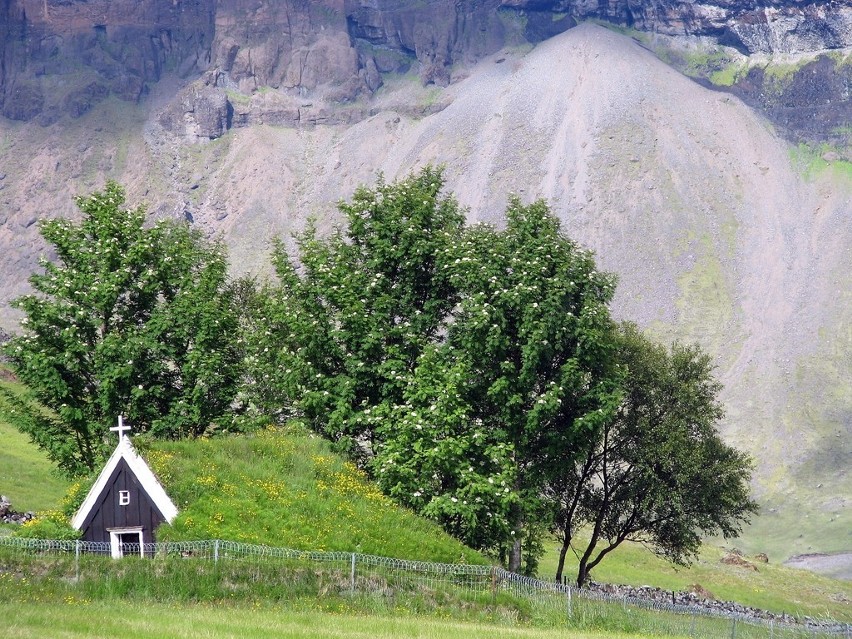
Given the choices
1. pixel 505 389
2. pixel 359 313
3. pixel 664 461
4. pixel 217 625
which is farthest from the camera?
pixel 664 461

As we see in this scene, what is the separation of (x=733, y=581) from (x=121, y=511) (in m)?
67.1

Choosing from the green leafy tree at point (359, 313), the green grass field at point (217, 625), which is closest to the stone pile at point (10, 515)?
the green leafy tree at point (359, 313)

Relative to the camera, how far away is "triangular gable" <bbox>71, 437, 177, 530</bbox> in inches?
1395

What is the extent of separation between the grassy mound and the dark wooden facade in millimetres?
858

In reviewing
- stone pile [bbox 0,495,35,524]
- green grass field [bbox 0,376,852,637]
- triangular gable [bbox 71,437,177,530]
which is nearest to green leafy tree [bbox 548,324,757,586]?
green grass field [bbox 0,376,852,637]

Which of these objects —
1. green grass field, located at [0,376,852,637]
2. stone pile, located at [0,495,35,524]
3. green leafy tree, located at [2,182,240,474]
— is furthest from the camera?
stone pile, located at [0,495,35,524]

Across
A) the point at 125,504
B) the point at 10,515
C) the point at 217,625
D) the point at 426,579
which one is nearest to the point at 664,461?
the point at 426,579

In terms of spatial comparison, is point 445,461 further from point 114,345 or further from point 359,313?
A: point 114,345

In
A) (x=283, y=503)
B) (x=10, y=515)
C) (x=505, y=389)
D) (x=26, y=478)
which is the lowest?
(x=10, y=515)

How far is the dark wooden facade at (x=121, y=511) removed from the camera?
35.5 meters

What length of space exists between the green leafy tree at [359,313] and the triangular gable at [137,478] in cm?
1164

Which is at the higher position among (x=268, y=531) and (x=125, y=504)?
(x=125, y=504)

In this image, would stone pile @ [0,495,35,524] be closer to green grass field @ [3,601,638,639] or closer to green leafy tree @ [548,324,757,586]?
green grass field @ [3,601,638,639]

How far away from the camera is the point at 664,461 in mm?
56156
